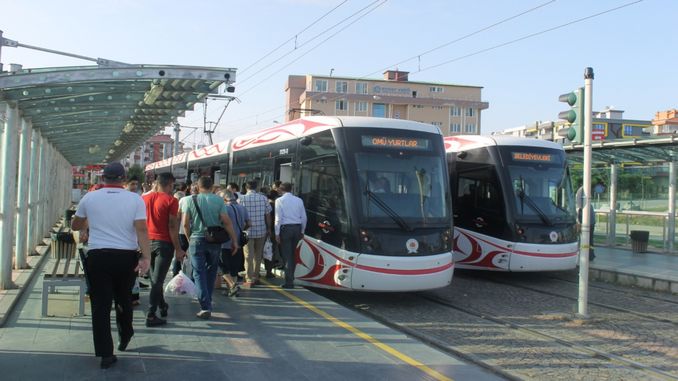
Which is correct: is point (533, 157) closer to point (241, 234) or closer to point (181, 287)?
point (241, 234)

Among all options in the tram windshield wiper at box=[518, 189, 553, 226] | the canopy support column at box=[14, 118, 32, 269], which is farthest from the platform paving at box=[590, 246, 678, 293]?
the canopy support column at box=[14, 118, 32, 269]

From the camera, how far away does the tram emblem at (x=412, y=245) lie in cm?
877

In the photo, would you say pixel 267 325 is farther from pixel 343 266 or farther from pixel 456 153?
pixel 456 153

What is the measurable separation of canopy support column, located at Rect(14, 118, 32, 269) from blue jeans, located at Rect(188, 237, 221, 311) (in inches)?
193

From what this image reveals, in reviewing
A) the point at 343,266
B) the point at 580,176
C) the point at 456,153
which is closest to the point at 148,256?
the point at 343,266

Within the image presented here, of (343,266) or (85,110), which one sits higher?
(85,110)

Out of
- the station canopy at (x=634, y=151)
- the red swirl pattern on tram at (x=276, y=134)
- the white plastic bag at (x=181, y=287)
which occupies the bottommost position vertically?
the white plastic bag at (x=181, y=287)

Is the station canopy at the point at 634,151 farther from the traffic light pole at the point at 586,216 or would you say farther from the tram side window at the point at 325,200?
the tram side window at the point at 325,200

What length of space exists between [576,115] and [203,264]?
576 centimetres

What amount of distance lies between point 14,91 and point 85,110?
2.77 meters

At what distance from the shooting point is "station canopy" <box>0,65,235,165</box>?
305 inches

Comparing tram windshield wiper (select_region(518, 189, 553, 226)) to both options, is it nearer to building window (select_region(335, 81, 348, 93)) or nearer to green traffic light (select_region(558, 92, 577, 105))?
green traffic light (select_region(558, 92, 577, 105))

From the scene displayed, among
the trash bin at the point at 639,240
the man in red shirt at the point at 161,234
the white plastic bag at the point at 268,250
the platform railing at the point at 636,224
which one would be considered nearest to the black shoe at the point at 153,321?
the man in red shirt at the point at 161,234

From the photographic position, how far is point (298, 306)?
8.33 meters
